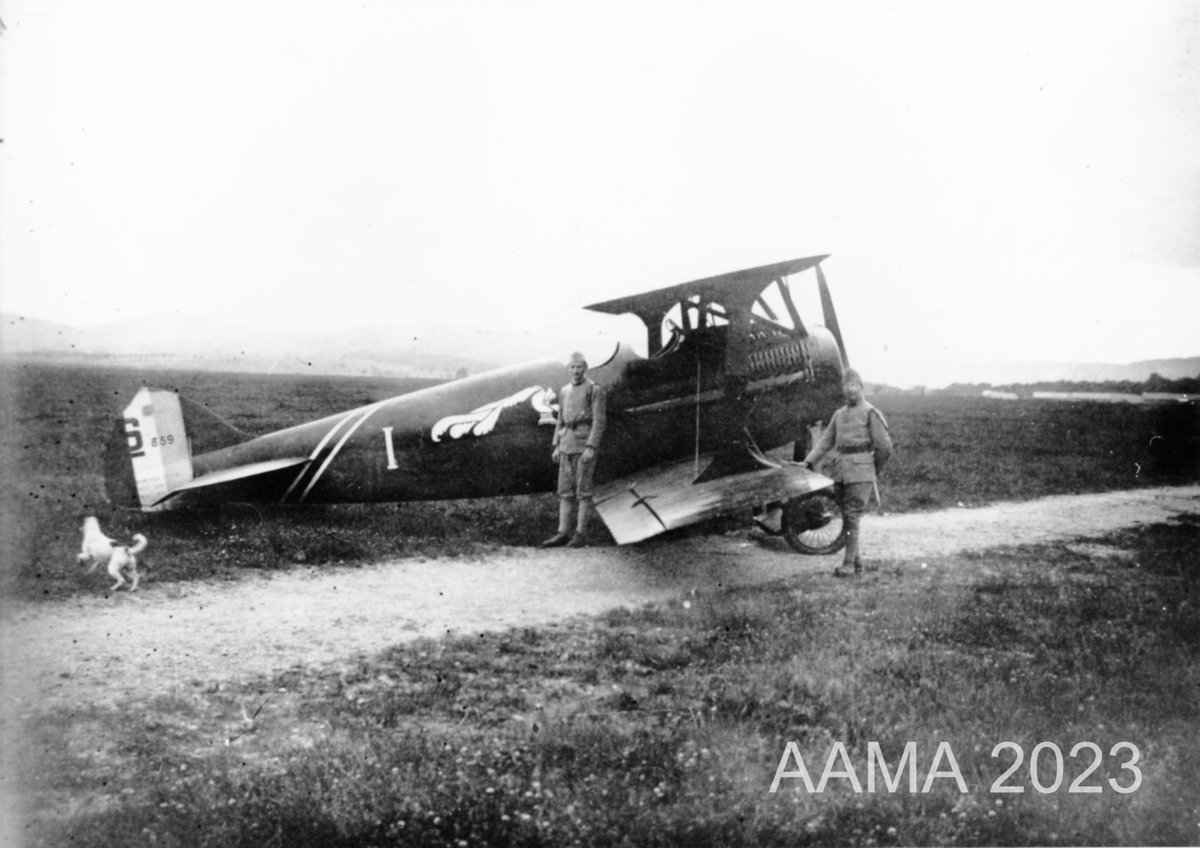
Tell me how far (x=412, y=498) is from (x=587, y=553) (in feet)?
4.40

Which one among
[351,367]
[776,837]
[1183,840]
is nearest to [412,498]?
[351,367]

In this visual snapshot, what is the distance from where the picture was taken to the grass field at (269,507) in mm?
3908

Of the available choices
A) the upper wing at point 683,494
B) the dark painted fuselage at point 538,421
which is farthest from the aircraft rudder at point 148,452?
the upper wing at point 683,494

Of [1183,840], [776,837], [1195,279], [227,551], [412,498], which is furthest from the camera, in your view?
[412,498]

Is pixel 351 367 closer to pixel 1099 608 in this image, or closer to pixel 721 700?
pixel 721 700

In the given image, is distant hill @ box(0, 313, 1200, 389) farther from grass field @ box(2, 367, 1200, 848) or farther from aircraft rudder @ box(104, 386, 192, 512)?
aircraft rudder @ box(104, 386, 192, 512)

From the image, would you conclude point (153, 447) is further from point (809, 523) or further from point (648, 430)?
point (809, 523)

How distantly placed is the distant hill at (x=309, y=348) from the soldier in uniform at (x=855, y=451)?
0.88m

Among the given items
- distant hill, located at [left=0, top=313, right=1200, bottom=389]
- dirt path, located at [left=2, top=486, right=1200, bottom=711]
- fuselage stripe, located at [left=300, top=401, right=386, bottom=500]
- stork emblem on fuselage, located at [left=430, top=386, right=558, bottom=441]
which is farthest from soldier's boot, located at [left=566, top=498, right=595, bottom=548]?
fuselage stripe, located at [left=300, top=401, right=386, bottom=500]

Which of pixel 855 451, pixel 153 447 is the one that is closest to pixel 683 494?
pixel 855 451

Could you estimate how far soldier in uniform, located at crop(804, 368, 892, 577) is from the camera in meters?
A: 5.18

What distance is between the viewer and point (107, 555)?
3.94 m

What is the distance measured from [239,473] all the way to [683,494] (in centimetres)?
294

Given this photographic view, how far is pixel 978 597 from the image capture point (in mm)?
4652
